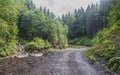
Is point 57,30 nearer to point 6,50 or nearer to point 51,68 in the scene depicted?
point 6,50

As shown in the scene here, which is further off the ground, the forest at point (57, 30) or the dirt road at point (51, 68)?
the forest at point (57, 30)

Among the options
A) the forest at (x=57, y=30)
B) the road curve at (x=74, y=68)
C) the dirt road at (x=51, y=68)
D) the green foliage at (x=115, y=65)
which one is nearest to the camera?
the road curve at (x=74, y=68)

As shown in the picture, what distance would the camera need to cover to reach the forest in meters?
28.2

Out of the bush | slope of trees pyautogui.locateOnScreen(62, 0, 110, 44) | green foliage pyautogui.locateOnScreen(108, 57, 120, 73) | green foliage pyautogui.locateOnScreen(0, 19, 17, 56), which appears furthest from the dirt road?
slope of trees pyautogui.locateOnScreen(62, 0, 110, 44)

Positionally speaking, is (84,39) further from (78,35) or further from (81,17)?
(81,17)

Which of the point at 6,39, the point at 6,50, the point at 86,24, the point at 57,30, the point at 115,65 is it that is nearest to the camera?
the point at 115,65

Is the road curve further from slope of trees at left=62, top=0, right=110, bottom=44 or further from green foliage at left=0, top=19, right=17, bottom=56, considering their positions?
slope of trees at left=62, top=0, right=110, bottom=44

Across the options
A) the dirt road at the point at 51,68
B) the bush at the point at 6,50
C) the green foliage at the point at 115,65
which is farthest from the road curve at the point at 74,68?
the bush at the point at 6,50

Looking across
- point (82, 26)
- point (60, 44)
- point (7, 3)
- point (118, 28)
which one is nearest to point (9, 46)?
point (7, 3)

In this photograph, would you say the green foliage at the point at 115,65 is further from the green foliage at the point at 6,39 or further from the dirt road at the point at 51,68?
the green foliage at the point at 6,39

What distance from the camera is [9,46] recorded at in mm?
39656

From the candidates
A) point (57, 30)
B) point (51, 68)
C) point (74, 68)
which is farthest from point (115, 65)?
point (57, 30)

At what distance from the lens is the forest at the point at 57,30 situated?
28.2 metres

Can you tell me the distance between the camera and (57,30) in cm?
8019
